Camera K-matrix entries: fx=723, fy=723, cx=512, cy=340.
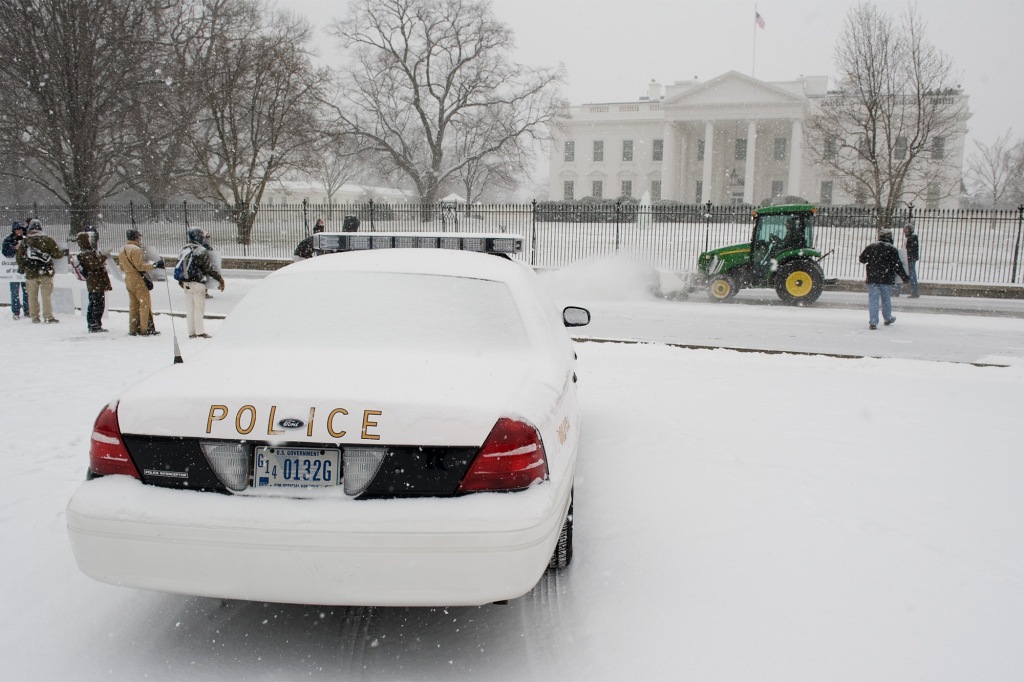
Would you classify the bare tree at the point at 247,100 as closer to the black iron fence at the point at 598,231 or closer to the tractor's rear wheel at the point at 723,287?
the black iron fence at the point at 598,231

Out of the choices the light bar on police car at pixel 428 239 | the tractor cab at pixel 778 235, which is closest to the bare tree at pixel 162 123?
the tractor cab at pixel 778 235

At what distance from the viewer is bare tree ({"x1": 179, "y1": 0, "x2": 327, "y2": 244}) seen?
31188 mm

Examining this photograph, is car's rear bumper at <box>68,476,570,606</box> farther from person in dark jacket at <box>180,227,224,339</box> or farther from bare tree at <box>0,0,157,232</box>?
bare tree at <box>0,0,157,232</box>

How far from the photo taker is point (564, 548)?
3.43 m

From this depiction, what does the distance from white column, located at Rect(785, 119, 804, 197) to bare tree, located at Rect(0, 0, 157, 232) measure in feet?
149

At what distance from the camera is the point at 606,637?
2.95 metres

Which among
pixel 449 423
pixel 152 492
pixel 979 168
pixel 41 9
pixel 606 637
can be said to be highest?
pixel 41 9

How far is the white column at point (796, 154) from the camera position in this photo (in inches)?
2202

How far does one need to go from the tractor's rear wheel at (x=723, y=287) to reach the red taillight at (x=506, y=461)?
14.9 meters

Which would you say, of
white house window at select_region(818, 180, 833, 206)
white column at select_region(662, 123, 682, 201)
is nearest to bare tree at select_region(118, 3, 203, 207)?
white column at select_region(662, 123, 682, 201)

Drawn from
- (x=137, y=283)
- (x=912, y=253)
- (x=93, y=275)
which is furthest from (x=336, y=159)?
(x=137, y=283)

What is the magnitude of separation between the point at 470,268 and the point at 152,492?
6.23ft

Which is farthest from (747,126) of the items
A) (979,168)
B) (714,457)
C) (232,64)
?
(714,457)

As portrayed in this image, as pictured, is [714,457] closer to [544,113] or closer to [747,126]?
[544,113]
